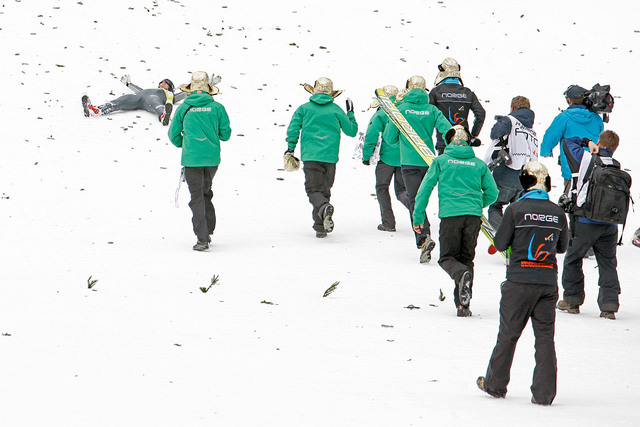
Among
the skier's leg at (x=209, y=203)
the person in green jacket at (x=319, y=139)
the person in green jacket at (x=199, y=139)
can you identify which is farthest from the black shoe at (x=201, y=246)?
the person in green jacket at (x=319, y=139)

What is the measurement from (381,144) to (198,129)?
2641mm

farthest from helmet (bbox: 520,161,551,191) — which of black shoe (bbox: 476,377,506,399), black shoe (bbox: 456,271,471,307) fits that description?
black shoe (bbox: 456,271,471,307)

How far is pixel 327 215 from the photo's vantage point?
11.2 m

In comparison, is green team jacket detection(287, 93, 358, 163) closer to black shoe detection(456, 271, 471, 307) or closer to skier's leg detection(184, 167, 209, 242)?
skier's leg detection(184, 167, 209, 242)

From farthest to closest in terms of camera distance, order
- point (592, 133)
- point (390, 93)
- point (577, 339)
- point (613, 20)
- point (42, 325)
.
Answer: point (613, 20)
point (390, 93)
point (592, 133)
point (577, 339)
point (42, 325)

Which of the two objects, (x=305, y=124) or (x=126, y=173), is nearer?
(x=305, y=124)

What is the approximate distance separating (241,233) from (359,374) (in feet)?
17.8

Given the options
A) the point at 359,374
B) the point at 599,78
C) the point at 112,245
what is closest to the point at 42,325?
the point at 359,374

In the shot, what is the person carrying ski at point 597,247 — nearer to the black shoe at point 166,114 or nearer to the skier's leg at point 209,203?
the skier's leg at point 209,203

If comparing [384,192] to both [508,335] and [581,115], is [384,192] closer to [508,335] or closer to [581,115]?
[581,115]

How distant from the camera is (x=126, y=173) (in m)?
13.4

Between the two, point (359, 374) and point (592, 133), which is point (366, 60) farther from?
point (359, 374)

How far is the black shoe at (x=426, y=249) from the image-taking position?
1020 centimetres

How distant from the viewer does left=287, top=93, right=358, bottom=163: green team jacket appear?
11336 millimetres
